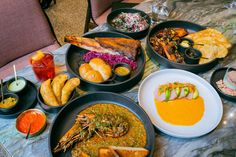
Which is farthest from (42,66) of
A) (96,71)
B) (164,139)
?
(164,139)

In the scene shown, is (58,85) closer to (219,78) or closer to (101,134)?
(101,134)

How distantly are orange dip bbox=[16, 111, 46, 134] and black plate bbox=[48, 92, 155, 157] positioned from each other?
69 millimetres

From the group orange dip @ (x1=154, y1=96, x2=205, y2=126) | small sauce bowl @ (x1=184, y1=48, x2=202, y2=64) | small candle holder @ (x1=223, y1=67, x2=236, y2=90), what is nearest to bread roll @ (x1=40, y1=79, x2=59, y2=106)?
orange dip @ (x1=154, y1=96, x2=205, y2=126)

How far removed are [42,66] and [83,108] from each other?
309mm

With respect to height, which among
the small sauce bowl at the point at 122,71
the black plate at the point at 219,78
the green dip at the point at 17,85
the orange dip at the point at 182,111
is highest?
the green dip at the point at 17,85

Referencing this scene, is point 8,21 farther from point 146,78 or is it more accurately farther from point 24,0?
point 146,78

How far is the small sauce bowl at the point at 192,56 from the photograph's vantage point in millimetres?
1421

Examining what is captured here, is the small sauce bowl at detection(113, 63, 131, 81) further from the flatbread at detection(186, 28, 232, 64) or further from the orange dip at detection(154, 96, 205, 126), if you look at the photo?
the flatbread at detection(186, 28, 232, 64)

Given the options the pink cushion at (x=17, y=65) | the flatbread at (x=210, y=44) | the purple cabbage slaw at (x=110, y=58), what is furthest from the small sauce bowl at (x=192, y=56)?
the pink cushion at (x=17, y=65)

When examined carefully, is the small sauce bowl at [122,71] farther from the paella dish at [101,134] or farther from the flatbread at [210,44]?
the flatbread at [210,44]

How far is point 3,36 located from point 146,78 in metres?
0.96

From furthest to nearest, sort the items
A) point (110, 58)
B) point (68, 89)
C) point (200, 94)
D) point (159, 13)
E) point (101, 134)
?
point (159, 13) → point (110, 58) → point (200, 94) → point (68, 89) → point (101, 134)

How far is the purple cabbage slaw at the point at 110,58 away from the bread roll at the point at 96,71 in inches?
3.1

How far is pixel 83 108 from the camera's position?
1201mm
